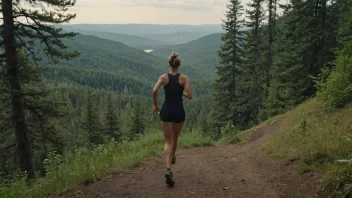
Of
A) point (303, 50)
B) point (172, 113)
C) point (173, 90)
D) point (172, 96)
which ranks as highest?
point (303, 50)

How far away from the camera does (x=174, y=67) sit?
5.55 metres

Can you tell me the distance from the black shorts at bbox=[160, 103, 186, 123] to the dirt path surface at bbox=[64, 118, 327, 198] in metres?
1.30

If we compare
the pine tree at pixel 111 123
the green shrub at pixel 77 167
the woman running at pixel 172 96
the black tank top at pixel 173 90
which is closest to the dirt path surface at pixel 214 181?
the green shrub at pixel 77 167

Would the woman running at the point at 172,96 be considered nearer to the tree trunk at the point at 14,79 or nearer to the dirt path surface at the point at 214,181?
the dirt path surface at the point at 214,181

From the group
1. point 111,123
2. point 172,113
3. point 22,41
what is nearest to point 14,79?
point 22,41

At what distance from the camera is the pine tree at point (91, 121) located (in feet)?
118

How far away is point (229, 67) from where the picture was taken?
2766 centimetres

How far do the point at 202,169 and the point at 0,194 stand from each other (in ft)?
13.5

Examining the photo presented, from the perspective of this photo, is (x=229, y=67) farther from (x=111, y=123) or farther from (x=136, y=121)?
(x=111, y=123)

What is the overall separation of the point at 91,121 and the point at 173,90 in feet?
109

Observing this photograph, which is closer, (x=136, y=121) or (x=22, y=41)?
(x=22, y=41)

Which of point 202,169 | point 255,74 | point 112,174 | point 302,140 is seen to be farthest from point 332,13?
point 112,174

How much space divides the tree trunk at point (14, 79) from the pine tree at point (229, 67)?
1881 centimetres

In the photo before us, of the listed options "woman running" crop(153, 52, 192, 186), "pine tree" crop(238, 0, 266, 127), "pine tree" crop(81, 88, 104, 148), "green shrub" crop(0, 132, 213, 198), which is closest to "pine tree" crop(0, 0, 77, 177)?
"green shrub" crop(0, 132, 213, 198)
